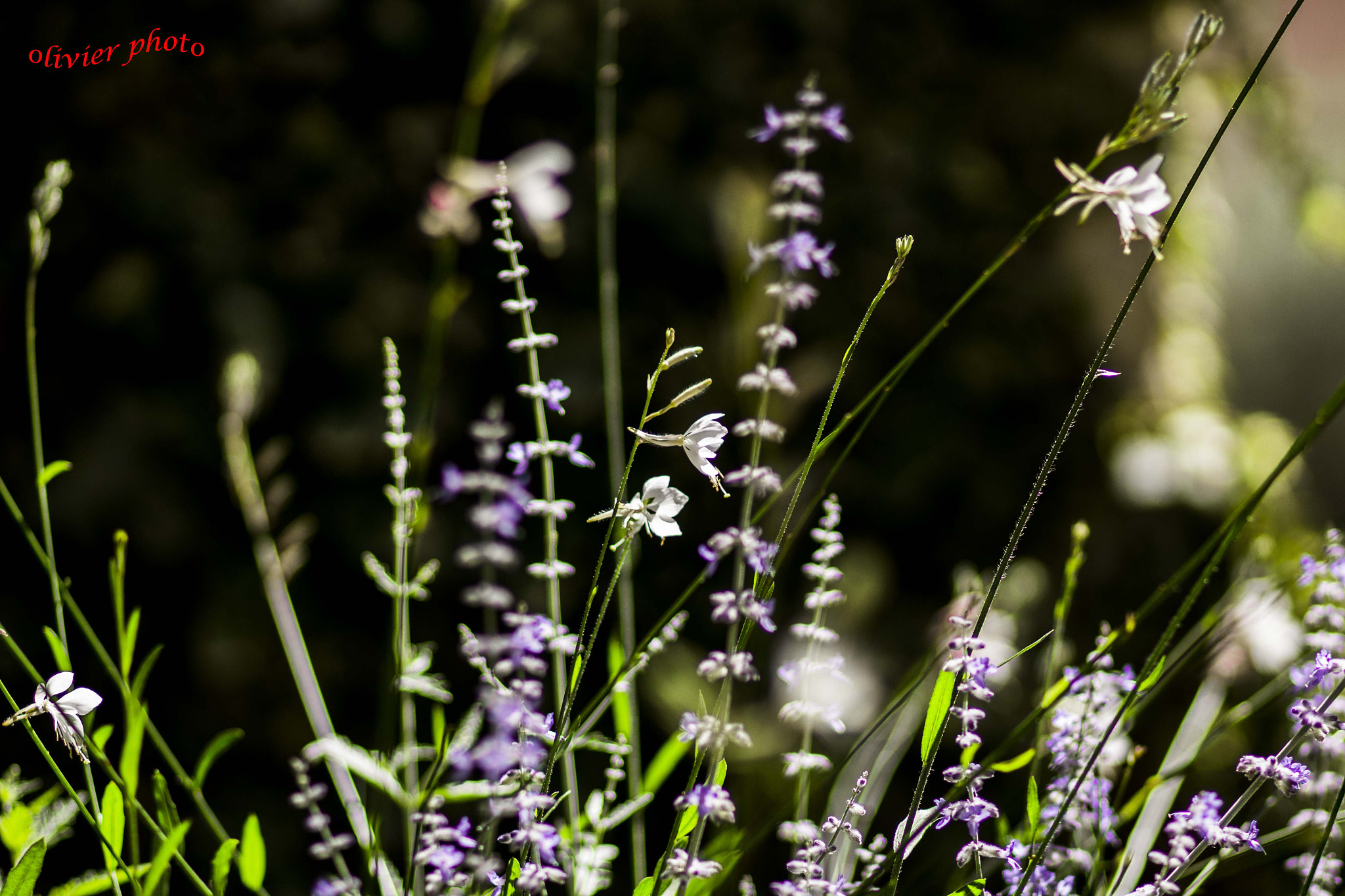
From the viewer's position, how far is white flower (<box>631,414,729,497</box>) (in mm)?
229

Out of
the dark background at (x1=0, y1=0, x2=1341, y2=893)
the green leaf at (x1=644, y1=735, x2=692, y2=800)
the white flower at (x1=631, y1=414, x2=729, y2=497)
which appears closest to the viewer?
the white flower at (x1=631, y1=414, x2=729, y2=497)

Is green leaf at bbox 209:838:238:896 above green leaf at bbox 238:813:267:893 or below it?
above

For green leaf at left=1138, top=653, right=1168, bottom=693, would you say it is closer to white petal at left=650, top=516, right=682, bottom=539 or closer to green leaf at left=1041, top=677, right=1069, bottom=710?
green leaf at left=1041, top=677, right=1069, bottom=710

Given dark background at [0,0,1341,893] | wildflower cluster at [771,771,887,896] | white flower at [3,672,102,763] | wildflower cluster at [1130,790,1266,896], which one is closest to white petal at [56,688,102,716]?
white flower at [3,672,102,763]

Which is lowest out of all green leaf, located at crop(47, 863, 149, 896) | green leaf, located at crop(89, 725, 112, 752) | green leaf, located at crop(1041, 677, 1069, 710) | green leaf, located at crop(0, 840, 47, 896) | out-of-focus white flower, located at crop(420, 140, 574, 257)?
green leaf, located at crop(47, 863, 149, 896)

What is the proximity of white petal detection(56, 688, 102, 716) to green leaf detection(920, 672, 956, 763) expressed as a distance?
9.5 inches

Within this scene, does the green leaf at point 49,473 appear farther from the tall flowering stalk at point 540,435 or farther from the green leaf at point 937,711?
the green leaf at point 937,711

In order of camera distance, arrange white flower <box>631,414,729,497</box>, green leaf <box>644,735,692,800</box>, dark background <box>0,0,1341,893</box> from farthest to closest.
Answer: dark background <box>0,0,1341,893</box>, green leaf <box>644,735,692,800</box>, white flower <box>631,414,729,497</box>

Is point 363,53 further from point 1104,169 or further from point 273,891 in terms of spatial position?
point 1104,169

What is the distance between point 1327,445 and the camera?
6.55ft

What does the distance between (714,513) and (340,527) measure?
0.44m

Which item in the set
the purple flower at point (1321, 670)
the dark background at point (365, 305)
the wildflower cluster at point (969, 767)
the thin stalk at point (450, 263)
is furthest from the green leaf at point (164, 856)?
the dark background at point (365, 305)

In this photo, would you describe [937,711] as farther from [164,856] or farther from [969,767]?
[164,856]

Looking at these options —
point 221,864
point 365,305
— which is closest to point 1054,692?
point 221,864
